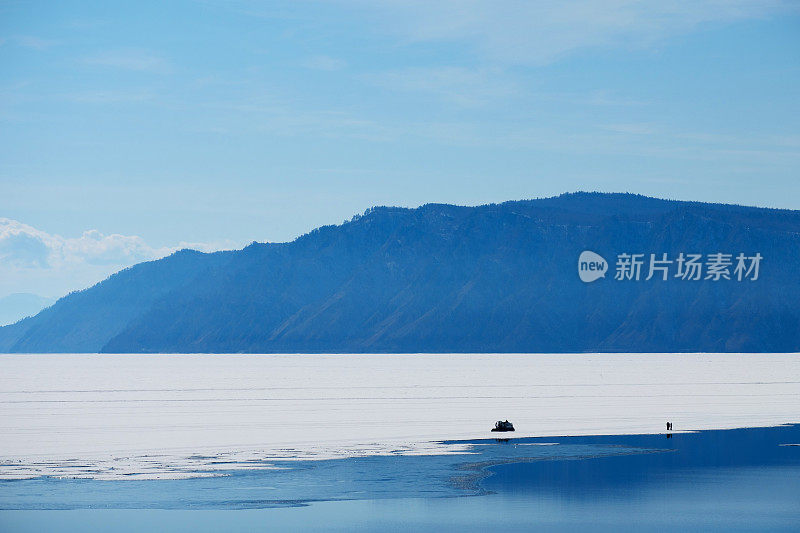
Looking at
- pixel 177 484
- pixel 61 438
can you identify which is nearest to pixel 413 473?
pixel 177 484

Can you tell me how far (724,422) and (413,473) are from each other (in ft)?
87.4

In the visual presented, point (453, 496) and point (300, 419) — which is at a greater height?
point (300, 419)

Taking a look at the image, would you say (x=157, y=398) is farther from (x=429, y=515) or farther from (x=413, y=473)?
(x=429, y=515)

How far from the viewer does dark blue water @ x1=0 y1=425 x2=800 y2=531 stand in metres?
26.6

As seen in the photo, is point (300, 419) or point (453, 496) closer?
point (453, 496)

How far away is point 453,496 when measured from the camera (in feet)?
101

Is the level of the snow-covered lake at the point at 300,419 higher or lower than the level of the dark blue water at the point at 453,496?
higher

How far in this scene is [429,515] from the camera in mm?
27688

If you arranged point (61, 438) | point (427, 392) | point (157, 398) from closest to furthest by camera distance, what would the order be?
point (61, 438)
point (157, 398)
point (427, 392)

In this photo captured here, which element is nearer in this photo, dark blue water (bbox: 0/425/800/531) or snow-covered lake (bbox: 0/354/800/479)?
dark blue water (bbox: 0/425/800/531)

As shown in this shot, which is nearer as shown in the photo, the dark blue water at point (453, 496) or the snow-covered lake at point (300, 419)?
the dark blue water at point (453, 496)

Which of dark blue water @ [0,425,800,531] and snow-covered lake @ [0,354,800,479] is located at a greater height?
snow-covered lake @ [0,354,800,479]

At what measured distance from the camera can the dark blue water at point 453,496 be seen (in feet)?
87.4

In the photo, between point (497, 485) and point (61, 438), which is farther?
point (61, 438)
